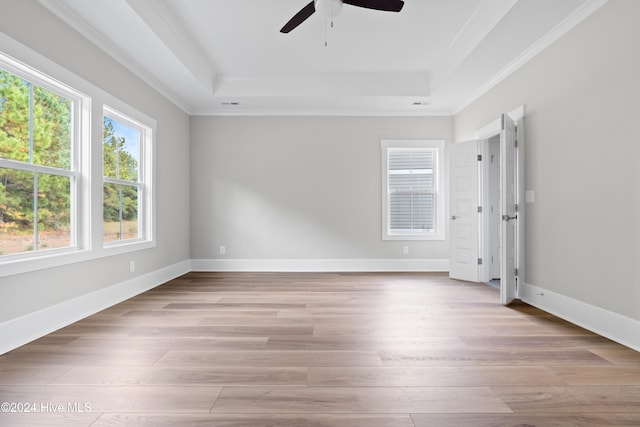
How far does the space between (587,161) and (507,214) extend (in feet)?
3.00

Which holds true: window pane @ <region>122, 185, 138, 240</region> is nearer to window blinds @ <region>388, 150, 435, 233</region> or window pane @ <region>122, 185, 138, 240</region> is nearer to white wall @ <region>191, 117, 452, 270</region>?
white wall @ <region>191, 117, 452, 270</region>

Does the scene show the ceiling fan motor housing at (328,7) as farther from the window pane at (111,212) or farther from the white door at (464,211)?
the white door at (464,211)

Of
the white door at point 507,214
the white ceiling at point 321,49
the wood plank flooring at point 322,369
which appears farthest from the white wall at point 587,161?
the wood plank flooring at point 322,369

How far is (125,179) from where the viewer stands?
421 centimetres

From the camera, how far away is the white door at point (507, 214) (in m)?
3.68

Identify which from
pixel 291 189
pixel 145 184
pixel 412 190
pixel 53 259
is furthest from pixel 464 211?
pixel 53 259

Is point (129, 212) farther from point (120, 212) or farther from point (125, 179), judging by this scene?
point (125, 179)

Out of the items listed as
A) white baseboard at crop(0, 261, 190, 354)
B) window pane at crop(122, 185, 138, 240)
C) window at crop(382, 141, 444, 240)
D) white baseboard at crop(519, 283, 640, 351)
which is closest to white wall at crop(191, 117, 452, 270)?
window at crop(382, 141, 444, 240)

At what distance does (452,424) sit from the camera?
5.18 ft

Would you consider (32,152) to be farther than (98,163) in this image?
No

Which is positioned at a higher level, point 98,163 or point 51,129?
point 51,129

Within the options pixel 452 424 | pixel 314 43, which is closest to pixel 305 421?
pixel 452 424

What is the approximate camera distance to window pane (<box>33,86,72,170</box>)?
2.84 meters

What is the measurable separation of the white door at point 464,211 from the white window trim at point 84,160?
4509 mm
